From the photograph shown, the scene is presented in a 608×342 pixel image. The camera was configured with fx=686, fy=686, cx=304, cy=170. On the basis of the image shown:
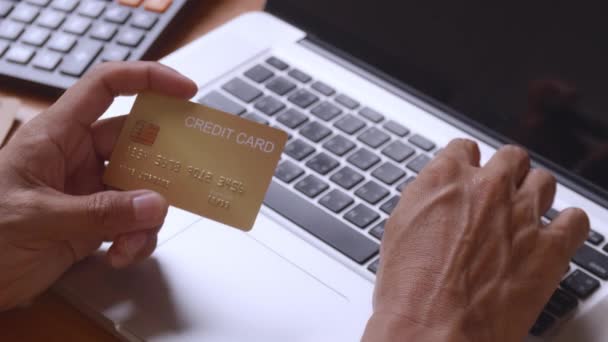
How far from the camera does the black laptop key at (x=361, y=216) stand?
0.70m

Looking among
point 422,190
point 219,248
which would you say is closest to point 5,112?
point 219,248

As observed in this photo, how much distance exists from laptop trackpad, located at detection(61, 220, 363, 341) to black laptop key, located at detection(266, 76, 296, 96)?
8.8 inches

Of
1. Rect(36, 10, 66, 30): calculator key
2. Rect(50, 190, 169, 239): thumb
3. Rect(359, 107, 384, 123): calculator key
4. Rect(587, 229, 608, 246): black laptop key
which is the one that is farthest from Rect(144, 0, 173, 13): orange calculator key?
Rect(587, 229, 608, 246): black laptop key

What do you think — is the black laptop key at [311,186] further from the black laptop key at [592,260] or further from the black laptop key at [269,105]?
the black laptop key at [592,260]

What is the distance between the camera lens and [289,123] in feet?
2.62

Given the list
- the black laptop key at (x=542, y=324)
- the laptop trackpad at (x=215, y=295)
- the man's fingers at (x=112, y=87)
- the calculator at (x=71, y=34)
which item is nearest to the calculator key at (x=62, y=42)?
the calculator at (x=71, y=34)

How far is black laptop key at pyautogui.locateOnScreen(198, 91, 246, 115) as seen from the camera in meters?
0.81

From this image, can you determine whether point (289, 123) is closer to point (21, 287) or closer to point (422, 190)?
point (422, 190)

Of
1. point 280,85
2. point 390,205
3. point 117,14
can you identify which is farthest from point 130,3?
point 390,205

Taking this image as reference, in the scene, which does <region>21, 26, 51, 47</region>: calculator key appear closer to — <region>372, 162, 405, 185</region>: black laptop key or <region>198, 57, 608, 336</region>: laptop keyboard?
<region>198, 57, 608, 336</region>: laptop keyboard

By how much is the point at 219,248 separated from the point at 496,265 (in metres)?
0.26

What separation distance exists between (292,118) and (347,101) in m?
0.07

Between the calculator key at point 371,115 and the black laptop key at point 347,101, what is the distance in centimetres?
1

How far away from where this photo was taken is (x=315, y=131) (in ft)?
2.59
